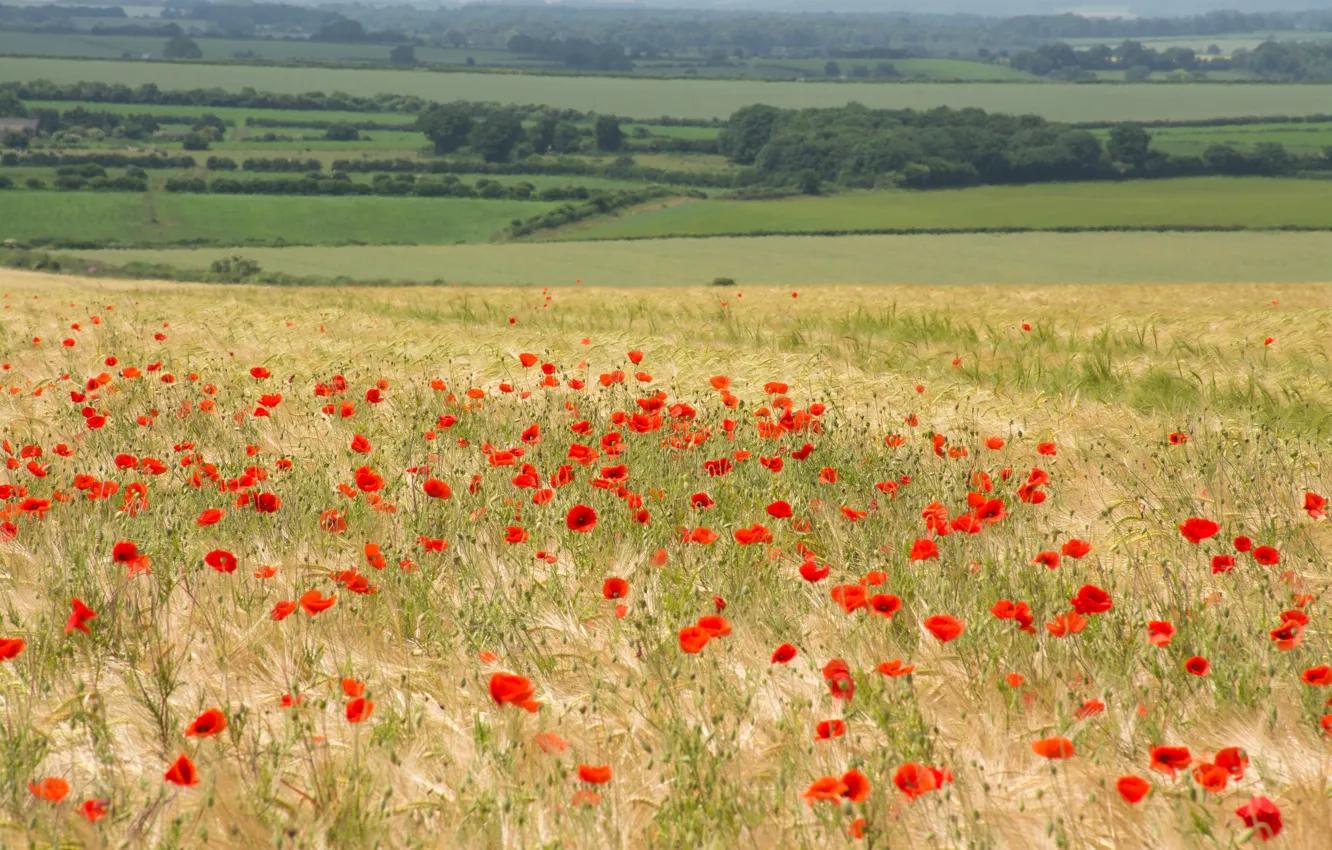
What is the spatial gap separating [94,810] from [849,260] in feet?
111

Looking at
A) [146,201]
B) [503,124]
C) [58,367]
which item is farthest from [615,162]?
[58,367]

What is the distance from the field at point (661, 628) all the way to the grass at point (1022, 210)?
42.1 m

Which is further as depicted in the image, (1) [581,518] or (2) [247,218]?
(2) [247,218]

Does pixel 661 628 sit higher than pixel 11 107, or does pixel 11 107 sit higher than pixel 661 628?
pixel 661 628

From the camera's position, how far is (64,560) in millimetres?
3660

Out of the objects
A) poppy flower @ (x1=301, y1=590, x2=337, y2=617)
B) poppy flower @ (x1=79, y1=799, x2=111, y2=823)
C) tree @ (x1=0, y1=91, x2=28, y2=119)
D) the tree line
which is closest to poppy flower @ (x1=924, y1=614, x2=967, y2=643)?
poppy flower @ (x1=301, y1=590, x2=337, y2=617)

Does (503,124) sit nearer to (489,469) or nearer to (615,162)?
(615,162)

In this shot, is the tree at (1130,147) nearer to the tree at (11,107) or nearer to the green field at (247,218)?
the green field at (247,218)

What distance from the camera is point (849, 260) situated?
3500cm

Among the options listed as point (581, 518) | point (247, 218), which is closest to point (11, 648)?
point (581, 518)

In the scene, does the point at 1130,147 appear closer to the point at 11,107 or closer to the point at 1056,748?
the point at 1056,748

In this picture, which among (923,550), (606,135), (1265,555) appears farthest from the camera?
(606,135)

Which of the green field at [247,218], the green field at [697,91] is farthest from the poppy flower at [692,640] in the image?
the green field at [697,91]

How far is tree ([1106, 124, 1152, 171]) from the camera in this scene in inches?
2862
